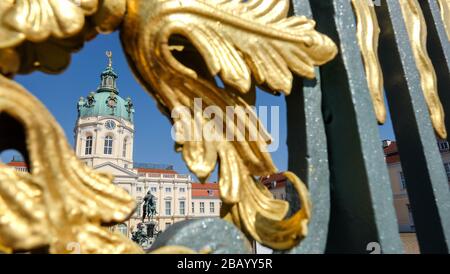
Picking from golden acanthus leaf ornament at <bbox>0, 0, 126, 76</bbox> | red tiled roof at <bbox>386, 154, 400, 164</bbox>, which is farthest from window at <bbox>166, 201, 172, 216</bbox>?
golden acanthus leaf ornament at <bbox>0, 0, 126, 76</bbox>

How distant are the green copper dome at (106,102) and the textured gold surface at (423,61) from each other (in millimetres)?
25463

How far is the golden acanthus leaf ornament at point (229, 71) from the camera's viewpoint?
0.49 metres

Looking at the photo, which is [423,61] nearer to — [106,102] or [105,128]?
[105,128]

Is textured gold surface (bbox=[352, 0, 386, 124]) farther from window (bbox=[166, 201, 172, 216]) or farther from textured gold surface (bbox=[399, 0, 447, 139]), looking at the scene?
window (bbox=[166, 201, 172, 216])

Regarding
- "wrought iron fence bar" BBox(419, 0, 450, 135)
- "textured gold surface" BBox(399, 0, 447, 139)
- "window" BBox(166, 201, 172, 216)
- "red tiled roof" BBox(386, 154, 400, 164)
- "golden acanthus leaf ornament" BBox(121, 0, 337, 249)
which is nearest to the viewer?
"golden acanthus leaf ornament" BBox(121, 0, 337, 249)

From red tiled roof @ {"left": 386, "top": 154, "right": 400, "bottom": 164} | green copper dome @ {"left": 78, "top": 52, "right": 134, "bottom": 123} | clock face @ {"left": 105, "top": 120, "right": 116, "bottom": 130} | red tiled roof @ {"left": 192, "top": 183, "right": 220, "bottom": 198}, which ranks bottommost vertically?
red tiled roof @ {"left": 386, "top": 154, "right": 400, "bottom": 164}

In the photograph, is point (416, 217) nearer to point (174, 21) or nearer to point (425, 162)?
point (425, 162)

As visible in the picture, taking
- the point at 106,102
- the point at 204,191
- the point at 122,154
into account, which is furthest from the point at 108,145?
the point at 204,191

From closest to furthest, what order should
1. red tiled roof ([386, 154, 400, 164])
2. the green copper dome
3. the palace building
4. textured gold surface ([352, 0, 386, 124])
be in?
textured gold surface ([352, 0, 386, 124]) → red tiled roof ([386, 154, 400, 164]) → the palace building → the green copper dome

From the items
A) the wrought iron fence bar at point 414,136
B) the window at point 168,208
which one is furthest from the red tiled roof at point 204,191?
the wrought iron fence bar at point 414,136

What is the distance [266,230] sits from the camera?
489mm

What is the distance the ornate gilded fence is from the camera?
394mm

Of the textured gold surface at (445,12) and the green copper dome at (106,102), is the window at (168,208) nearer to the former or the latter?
the green copper dome at (106,102)
